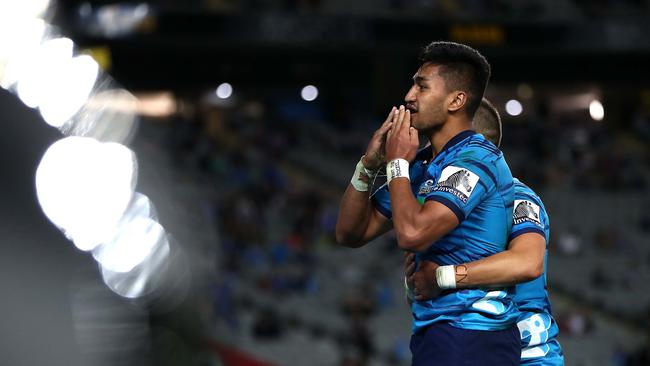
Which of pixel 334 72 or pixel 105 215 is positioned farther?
pixel 334 72

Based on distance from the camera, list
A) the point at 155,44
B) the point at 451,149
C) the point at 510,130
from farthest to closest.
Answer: the point at 510,130 < the point at 155,44 < the point at 451,149

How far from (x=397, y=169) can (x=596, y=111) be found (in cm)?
2694

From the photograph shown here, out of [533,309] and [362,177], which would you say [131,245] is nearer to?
[362,177]

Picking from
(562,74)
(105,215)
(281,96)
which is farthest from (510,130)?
(105,215)

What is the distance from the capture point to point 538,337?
3.80m

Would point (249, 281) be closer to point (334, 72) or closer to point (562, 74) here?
point (334, 72)

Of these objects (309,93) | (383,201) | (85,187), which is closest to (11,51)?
(85,187)

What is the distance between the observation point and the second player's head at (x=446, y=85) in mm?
3744

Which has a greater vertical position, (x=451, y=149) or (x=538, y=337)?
(x=451, y=149)

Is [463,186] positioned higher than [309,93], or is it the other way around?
[463,186]

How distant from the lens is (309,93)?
2638 centimetres

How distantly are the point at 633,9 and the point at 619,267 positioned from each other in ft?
33.5

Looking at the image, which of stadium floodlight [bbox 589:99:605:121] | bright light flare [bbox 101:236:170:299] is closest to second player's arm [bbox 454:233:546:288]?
bright light flare [bbox 101:236:170:299]

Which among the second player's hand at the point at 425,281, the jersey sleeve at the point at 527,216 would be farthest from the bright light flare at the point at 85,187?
the jersey sleeve at the point at 527,216
